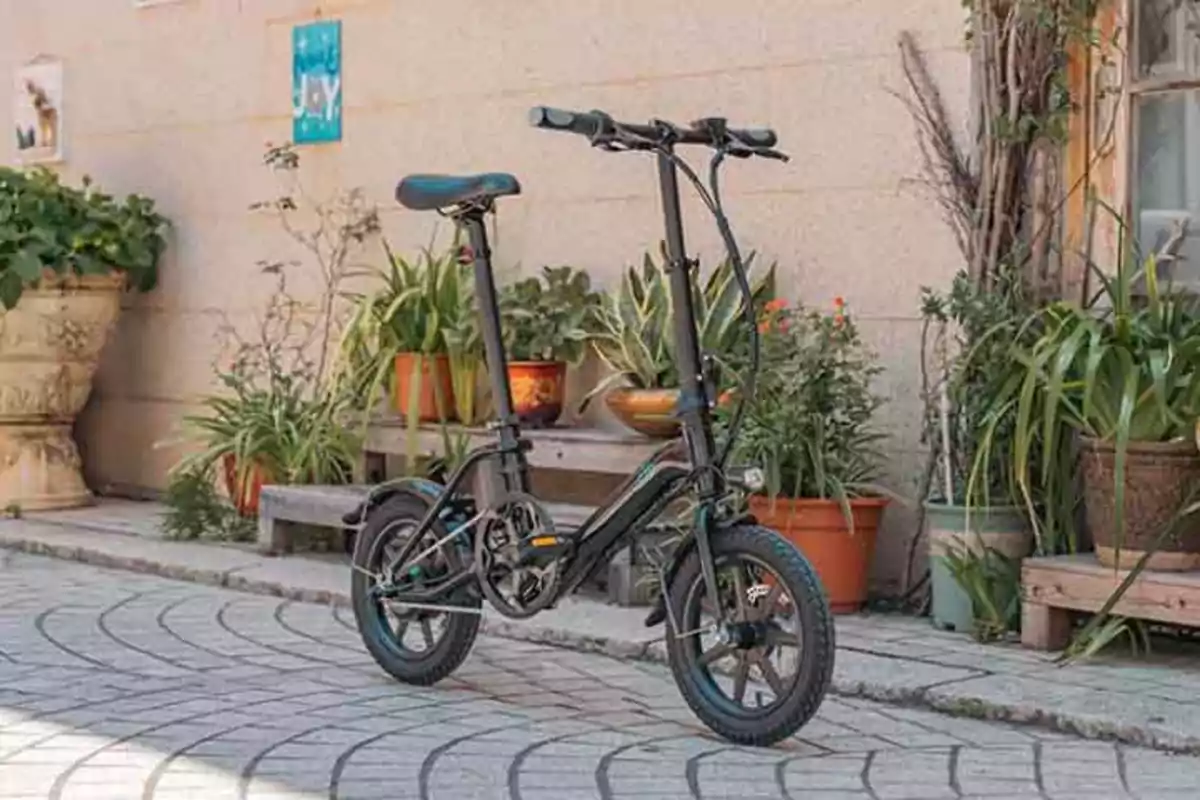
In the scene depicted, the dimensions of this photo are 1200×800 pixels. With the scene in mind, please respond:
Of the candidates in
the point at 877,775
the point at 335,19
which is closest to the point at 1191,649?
the point at 877,775

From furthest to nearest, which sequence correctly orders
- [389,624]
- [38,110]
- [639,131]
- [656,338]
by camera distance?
[38,110] < [656,338] < [389,624] < [639,131]

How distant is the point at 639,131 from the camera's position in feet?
15.3

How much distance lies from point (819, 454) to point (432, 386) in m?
1.92

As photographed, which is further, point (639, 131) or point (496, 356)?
point (496, 356)

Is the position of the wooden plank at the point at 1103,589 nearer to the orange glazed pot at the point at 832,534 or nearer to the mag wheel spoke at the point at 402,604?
the orange glazed pot at the point at 832,534

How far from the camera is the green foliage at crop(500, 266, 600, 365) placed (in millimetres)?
7141

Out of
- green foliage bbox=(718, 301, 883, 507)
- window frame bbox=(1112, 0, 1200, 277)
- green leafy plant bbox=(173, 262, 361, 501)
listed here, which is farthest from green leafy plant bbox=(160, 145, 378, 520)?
window frame bbox=(1112, 0, 1200, 277)

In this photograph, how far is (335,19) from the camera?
844 centimetres

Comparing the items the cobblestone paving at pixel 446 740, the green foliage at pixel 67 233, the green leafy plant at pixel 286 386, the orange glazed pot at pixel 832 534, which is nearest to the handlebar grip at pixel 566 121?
the cobblestone paving at pixel 446 740

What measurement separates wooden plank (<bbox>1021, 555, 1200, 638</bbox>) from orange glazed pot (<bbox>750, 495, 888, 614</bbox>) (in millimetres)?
643

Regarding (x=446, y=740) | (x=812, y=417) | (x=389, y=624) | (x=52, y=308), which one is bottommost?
(x=446, y=740)

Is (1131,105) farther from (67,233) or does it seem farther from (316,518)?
(67,233)

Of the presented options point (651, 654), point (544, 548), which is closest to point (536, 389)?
point (651, 654)

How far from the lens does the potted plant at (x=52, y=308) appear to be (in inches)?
339
